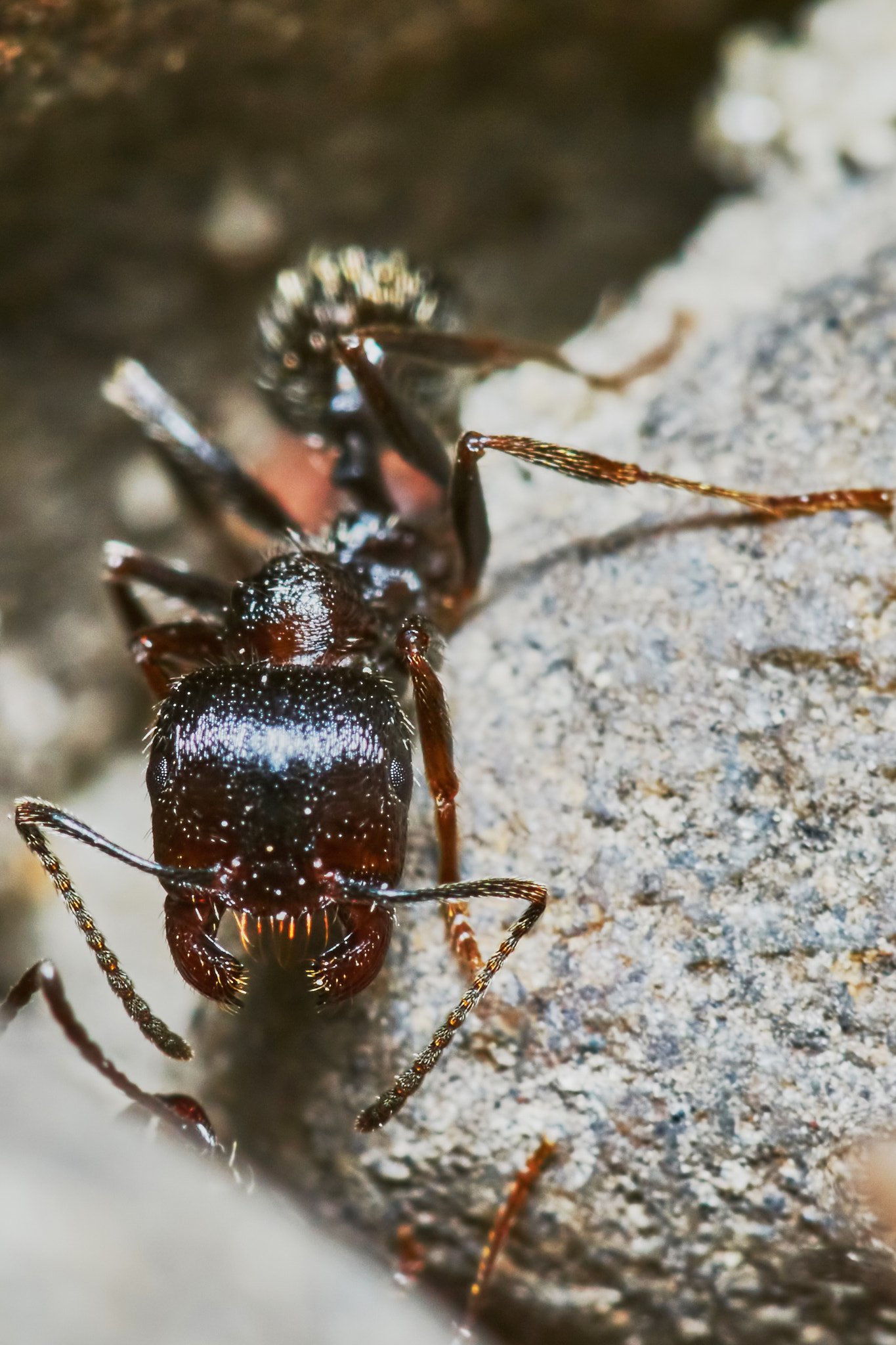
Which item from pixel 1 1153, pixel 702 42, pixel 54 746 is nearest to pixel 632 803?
pixel 1 1153

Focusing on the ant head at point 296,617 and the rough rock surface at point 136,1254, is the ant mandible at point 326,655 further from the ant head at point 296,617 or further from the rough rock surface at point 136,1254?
the rough rock surface at point 136,1254

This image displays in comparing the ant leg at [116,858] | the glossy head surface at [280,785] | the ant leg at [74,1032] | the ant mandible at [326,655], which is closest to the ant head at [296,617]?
the ant mandible at [326,655]

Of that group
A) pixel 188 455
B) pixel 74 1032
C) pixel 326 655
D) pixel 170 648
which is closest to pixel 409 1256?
pixel 74 1032

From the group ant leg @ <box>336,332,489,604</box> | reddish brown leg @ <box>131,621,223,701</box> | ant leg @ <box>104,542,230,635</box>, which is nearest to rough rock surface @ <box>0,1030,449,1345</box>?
reddish brown leg @ <box>131,621,223,701</box>

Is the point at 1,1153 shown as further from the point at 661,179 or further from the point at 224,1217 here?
the point at 661,179

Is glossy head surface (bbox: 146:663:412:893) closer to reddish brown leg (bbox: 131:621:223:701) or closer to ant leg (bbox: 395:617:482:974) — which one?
ant leg (bbox: 395:617:482:974)

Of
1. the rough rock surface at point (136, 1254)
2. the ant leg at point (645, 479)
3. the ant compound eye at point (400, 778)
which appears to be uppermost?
the ant leg at point (645, 479)

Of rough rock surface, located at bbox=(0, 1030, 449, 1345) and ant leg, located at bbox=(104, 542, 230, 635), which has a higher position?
ant leg, located at bbox=(104, 542, 230, 635)

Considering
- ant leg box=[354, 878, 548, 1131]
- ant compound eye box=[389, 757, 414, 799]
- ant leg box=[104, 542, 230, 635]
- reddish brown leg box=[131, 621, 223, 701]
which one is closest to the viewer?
ant leg box=[354, 878, 548, 1131]
